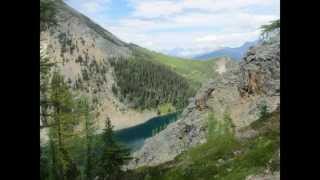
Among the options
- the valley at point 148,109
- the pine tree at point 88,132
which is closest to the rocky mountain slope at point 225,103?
the valley at point 148,109

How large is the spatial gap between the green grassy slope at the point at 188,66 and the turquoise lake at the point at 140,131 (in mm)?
163

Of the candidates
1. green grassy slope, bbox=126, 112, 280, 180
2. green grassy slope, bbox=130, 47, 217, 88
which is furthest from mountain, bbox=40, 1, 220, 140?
green grassy slope, bbox=126, 112, 280, 180

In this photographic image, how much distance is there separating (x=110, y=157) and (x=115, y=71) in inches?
14.0

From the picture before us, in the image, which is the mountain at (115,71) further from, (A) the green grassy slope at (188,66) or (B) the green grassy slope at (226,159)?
(B) the green grassy slope at (226,159)

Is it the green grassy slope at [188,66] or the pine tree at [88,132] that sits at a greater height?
the green grassy slope at [188,66]

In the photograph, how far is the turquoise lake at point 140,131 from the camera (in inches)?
67.2

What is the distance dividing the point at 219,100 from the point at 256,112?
0.53ft

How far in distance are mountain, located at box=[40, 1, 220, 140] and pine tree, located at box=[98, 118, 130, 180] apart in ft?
0.15

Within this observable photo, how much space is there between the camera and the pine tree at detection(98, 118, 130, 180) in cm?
169

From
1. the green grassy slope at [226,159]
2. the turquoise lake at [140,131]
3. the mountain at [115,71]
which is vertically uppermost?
the mountain at [115,71]

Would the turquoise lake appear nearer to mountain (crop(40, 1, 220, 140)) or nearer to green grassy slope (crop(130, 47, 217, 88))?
mountain (crop(40, 1, 220, 140))

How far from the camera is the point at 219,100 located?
1732 millimetres
